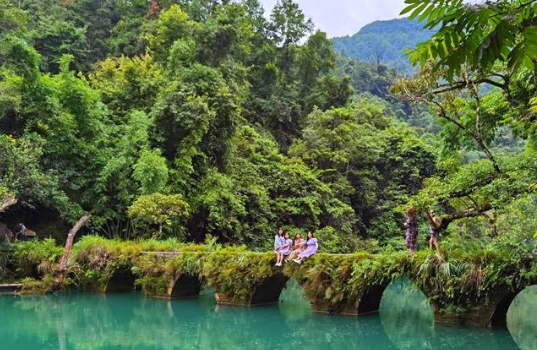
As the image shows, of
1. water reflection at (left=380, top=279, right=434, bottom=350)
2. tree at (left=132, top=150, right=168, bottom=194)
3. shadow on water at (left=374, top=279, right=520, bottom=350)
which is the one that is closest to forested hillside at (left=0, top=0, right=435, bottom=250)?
Answer: tree at (left=132, top=150, right=168, bottom=194)

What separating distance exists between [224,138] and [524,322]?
12.6m

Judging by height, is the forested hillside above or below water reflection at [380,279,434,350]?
above

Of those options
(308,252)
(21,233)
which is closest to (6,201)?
(21,233)

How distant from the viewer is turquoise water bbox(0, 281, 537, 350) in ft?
33.5

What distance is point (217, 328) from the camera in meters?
12.0

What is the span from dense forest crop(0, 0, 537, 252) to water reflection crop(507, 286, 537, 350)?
2.10 metres

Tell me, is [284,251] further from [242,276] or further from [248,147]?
[248,147]

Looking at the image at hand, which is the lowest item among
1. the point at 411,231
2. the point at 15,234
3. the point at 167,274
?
the point at 167,274

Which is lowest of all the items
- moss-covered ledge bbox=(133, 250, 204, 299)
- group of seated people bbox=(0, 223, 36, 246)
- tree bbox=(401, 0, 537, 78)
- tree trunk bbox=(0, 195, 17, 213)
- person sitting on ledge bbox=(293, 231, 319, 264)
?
moss-covered ledge bbox=(133, 250, 204, 299)

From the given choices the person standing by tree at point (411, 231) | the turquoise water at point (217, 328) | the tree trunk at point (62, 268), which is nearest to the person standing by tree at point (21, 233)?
the tree trunk at point (62, 268)

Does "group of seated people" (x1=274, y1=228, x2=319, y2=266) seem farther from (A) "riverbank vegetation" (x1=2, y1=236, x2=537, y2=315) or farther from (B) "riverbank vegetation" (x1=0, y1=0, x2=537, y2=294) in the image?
(B) "riverbank vegetation" (x1=0, y1=0, x2=537, y2=294)

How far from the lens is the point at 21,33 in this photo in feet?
74.2

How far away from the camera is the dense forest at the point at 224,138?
11.2m

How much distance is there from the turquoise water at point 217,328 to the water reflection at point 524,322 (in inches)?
1.3
